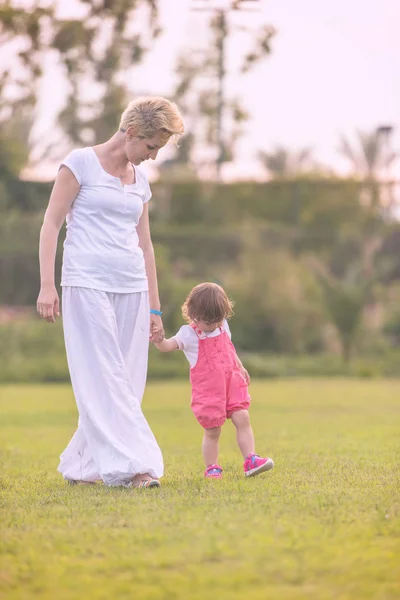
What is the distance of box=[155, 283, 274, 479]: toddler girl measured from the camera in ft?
22.1

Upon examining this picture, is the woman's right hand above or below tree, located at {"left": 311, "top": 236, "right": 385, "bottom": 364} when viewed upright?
above

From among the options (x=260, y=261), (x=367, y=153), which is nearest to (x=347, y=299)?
(x=260, y=261)

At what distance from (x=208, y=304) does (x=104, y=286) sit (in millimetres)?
710

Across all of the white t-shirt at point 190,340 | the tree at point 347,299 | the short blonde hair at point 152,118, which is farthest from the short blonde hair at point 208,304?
the tree at point 347,299

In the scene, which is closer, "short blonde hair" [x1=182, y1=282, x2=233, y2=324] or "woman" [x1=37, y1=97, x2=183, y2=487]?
"woman" [x1=37, y1=97, x2=183, y2=487]

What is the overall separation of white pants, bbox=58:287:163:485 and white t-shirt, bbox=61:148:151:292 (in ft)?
0.31

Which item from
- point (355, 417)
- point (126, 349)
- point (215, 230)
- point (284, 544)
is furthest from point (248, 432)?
point (215, 230)

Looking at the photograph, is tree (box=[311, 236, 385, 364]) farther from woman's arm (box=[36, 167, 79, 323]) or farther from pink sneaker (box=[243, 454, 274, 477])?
woman's arm (box=[36, 167, 79, 323])

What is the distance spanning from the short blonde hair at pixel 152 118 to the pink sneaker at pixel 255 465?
189cm

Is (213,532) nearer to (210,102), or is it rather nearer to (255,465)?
(255,465)

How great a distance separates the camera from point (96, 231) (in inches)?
249

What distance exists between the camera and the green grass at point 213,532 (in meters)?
3.71

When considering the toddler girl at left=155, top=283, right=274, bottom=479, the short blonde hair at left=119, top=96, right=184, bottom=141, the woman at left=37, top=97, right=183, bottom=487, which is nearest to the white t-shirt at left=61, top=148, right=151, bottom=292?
the woman at left=37, top=97, right=183, bottom=487

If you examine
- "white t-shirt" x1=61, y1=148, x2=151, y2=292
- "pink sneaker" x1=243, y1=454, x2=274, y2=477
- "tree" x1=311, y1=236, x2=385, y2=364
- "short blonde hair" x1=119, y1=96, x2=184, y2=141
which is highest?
"short blonde hair" x1=119, y1=96, x2=184, y2=141
